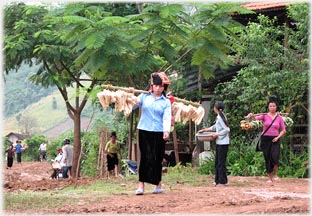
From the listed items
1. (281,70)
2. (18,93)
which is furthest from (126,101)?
(18,93)

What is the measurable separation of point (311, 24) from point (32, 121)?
222 feet

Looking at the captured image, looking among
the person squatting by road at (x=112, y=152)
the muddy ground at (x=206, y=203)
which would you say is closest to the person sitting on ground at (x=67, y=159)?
the person squatting by road at (x=112, y=152)

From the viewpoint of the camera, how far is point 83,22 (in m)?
12.7

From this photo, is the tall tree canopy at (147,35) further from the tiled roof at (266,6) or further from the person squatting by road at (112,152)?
the tiled roof at (266,6)

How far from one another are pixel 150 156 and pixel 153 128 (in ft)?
1.29

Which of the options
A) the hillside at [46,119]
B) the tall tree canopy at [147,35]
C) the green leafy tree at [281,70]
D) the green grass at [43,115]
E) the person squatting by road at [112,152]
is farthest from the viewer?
the green grass at [43,115]

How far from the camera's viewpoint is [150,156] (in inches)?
369

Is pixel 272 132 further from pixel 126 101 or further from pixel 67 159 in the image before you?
pixel 67 159

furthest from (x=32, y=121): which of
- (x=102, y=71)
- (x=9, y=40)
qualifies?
(x=102, y=71)

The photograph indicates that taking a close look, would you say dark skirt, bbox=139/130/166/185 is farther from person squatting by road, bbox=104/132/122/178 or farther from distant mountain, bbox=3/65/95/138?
distant mountain, bbox=3/65/95/138

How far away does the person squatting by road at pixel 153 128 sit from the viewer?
9.28 m

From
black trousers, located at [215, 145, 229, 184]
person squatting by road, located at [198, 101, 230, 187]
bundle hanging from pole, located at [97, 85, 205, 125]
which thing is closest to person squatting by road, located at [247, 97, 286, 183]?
person squatting by road, located at [198, 101, 230, 187]

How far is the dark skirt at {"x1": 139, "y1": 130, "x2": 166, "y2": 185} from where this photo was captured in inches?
368

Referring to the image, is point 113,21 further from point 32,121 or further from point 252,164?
point 32,121
